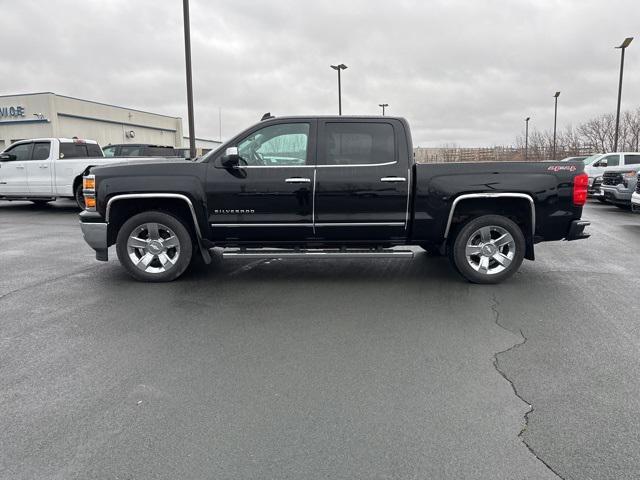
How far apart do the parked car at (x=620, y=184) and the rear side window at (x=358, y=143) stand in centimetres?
1057

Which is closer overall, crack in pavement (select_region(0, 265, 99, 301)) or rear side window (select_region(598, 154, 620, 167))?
crack in pavement (select_region(0, 265, 99, 301))

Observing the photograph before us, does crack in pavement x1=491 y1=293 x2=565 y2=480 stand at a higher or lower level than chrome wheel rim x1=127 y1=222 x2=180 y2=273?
lower

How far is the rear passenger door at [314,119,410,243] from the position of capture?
21.1 ft

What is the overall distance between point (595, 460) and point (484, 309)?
108 inches

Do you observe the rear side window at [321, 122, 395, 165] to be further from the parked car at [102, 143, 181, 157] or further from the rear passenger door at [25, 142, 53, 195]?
the parked car at [102, 143, 181, 157]

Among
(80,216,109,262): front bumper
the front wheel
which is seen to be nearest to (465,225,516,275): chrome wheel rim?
the front wheel

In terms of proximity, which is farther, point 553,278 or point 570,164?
point 553,278

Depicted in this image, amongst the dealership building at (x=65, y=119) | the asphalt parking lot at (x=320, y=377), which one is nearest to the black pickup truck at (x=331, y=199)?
the asphalt parking lot at (x=320, y=377)

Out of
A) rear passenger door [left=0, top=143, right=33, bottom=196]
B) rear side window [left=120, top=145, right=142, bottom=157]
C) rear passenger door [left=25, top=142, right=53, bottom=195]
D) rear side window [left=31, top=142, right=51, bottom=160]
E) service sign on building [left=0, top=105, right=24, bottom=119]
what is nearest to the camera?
rear passenger door [left=25, top=142, right=53, bottom=195]

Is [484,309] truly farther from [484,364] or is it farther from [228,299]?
[228,299]

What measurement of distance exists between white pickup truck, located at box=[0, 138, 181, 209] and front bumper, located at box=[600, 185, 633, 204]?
519 inches

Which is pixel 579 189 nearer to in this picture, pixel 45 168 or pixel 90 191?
pixel 90 191

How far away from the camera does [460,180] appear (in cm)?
639

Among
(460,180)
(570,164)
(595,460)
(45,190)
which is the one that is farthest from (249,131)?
(45,190)
